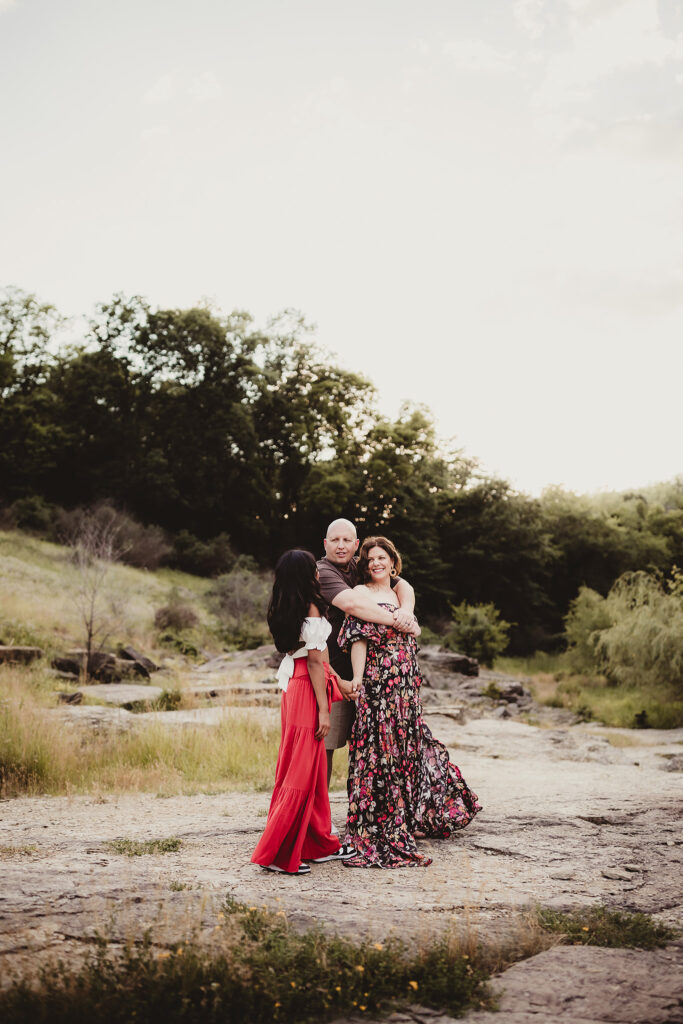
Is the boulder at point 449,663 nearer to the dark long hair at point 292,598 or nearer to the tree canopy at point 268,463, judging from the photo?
the tree canopy at point 268,463

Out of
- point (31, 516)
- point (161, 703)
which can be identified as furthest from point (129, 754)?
point (31, 516)

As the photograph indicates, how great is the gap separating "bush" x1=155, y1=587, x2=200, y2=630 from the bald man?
16.8 metres

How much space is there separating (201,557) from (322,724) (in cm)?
2849

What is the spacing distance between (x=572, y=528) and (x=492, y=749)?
30.1 meters

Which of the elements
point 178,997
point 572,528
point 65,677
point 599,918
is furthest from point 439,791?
point 572,528

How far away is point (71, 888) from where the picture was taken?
13.1 ft

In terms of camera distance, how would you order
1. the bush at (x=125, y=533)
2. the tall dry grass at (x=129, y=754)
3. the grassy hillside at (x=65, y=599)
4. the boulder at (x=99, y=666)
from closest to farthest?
the tall dry grass at (x=129, y=754) < the boulder at (x=99, y=666) < the grassy hillside at (x=65, y=599) < the bush at (x=125, y=533)

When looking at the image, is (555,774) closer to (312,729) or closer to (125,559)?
(312,729)

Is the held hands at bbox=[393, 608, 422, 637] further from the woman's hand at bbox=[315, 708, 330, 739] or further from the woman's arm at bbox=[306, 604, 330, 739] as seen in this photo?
the woman's hand at bbox=[315, 708, 330, 739]

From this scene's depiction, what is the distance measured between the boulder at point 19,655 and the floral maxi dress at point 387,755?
948 cm

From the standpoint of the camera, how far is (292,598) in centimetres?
494

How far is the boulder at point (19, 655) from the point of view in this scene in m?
13.4

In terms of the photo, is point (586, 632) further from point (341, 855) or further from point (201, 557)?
point (341, 855)

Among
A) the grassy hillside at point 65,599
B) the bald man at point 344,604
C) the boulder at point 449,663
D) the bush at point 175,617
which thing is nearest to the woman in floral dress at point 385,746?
the bald man at point 344,604
